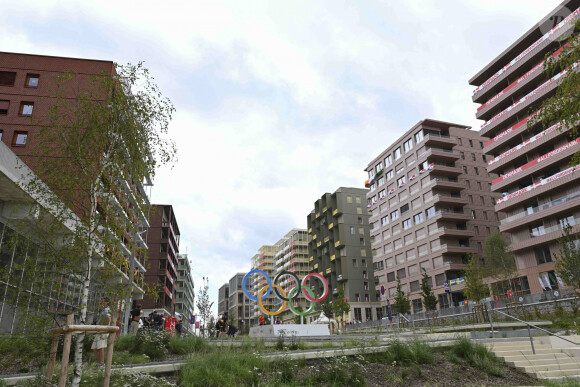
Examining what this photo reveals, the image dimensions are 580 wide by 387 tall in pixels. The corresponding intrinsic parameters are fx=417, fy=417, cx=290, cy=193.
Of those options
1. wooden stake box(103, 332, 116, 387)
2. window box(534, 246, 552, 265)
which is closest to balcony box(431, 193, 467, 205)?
window box(534, 246, 552, 265)

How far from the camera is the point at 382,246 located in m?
78.1

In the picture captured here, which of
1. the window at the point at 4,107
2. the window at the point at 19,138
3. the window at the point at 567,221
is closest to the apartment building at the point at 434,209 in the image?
the window at the point at 567,221

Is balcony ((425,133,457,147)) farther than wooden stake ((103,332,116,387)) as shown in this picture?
Yes

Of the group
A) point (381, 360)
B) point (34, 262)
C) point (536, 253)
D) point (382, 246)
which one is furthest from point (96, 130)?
point (382, 246)

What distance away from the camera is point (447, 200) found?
6319 cm

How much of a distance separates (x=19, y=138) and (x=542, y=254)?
50.8 metres

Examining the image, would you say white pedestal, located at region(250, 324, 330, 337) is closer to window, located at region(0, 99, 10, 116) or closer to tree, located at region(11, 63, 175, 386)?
tree, located at region(11, 63, 175, 386)

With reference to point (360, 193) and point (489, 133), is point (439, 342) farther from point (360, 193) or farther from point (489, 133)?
point (360, 193)

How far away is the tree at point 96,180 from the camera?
28.3ft

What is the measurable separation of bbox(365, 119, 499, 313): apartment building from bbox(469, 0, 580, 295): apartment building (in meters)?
12.8

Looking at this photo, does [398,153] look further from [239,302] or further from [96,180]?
[239,302]

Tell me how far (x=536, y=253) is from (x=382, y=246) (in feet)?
114

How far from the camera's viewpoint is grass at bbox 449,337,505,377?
1140cm

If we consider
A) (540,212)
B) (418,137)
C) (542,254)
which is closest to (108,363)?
(540,212)
